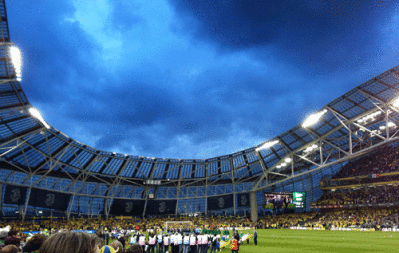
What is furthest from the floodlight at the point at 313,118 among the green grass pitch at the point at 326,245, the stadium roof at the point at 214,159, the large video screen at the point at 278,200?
the large video screen at the point at 278,200

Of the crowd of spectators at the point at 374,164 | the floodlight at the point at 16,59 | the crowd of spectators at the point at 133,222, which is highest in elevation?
the floodlight at the point at 16,59

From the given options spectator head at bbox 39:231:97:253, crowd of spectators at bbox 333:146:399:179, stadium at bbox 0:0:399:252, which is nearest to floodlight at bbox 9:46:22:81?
stadium at bbox 0:0:399:252

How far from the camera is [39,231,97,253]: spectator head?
2.27 m

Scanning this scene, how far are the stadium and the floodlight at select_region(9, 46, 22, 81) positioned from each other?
18.6 ft

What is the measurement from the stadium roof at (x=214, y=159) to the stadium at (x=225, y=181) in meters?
0.18

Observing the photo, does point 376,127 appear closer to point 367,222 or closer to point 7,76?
point 367,222

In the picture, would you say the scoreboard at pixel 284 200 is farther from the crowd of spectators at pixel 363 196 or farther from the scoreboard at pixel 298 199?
the crowd of spectators at pixel 363 196

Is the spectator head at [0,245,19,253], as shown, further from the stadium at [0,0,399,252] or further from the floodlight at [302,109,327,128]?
the floodlight at [302,109,327,128]

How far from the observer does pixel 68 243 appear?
231 cm

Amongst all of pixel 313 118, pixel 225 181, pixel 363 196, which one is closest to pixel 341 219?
pixel 363 196

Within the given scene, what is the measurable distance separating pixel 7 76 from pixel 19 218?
3380 centimetres

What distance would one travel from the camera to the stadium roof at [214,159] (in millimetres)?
34875

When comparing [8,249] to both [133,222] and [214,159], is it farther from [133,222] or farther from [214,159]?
[133,222]

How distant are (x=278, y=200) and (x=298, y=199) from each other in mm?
4084
